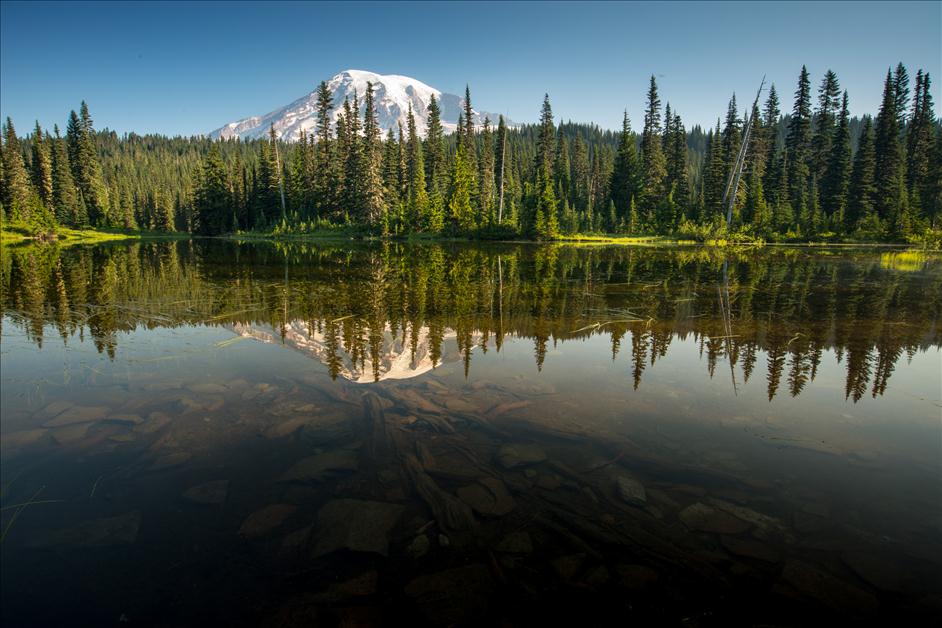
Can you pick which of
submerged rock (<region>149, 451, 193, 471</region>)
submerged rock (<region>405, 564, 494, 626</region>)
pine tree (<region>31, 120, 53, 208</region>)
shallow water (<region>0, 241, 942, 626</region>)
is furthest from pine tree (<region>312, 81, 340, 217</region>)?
submerged rock (<region>405, 564, 494, 626</region>)

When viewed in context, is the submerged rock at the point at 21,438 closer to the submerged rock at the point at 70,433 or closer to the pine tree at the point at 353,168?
the submerged rock at the point at 70,433

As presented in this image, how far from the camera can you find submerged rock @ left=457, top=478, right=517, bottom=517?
555 cm

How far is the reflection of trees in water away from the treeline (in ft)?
112

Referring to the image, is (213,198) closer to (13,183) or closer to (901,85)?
(13,183)

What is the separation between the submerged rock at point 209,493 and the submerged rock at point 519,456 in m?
3.39

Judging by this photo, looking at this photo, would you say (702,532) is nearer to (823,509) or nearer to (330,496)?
(823,509)

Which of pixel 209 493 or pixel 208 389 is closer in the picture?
pixel 209 493

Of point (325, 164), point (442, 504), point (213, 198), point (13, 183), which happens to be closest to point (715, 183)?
point (325, 164)

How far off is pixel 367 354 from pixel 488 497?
6202 millimetres

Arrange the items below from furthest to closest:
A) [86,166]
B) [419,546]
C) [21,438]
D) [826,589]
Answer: [86,166] → [21,438] → [419,546] → [826,589]

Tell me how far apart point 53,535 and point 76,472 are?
1388 mm

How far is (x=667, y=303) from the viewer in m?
18.6

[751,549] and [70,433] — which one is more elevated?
[70,433]

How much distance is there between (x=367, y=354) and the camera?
1129 centimetres
